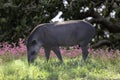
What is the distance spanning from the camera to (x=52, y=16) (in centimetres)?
2180

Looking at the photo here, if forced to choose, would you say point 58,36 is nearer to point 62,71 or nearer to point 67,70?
point 67,70


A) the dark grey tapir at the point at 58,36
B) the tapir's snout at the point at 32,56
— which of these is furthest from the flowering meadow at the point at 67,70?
the dark grey tapir at the point at 58,36

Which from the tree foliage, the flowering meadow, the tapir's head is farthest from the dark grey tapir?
the tree foliage

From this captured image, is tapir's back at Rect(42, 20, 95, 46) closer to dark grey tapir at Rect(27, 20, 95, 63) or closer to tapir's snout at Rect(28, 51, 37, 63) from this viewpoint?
dark grey tapir at Rect(27, 20, 95, 63)

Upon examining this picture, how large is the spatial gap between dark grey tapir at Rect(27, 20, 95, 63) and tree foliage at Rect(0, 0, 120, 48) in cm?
774

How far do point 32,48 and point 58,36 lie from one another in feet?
2.84

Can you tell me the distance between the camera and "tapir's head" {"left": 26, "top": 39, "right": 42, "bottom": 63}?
42.9ft

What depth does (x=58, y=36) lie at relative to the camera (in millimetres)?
13078

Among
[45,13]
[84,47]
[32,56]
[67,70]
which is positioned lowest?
[45,13]

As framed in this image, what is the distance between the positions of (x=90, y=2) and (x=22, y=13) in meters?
3.42

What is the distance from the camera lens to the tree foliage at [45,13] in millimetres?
21141

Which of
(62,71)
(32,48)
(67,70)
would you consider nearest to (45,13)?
(32,48)

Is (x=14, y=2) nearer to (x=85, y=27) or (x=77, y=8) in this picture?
(x=77, y=8)

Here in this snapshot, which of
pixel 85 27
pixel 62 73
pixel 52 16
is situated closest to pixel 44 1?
pixel 52 16
